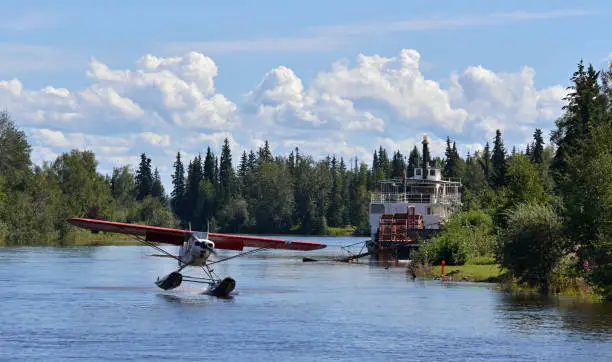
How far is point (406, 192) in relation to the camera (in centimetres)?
8938

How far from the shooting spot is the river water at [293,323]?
2667 centimetres

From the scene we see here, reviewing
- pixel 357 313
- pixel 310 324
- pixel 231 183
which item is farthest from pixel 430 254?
pixel 231 183

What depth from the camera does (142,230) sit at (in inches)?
1745

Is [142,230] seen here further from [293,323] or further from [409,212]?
[409,212]

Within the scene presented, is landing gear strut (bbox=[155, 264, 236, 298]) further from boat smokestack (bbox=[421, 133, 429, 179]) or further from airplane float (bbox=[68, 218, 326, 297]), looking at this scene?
boat smokestack (bbox=[421, 133, 429, 179])

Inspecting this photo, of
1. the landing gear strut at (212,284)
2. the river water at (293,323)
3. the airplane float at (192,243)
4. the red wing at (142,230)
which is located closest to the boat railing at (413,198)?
the river water at (293,323)


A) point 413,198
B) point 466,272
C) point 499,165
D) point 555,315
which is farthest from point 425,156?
point 555,315

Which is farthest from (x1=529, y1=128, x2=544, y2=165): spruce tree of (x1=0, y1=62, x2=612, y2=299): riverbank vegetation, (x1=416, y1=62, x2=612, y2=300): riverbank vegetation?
(x1=416, y1=62, x2=612, y2=300): riverbank vegetation

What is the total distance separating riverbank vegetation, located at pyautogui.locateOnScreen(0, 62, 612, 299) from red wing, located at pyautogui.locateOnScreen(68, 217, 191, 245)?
1.73 meters

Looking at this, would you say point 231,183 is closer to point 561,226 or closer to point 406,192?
point 406,192

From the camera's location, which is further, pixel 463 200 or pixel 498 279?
pixel 463 200

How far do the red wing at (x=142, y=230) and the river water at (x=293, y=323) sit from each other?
2.43 m

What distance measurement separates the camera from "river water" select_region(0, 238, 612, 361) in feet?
87.5

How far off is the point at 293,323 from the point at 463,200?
258 feet
